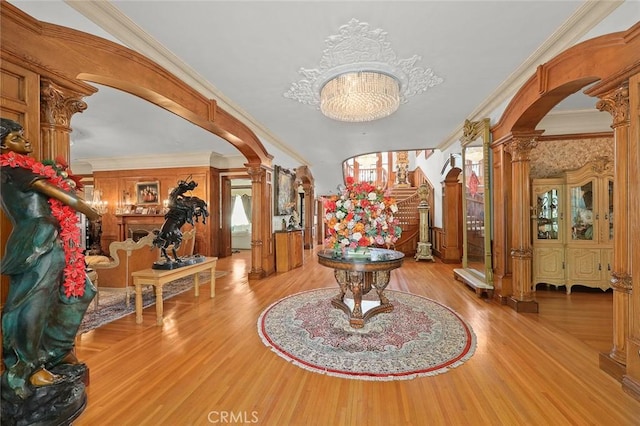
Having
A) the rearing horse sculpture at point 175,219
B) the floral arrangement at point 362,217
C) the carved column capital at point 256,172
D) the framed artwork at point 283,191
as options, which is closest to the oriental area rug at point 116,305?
the rearing horse sculpture at point 175,219

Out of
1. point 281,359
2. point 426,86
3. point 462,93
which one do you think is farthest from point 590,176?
point 281,359

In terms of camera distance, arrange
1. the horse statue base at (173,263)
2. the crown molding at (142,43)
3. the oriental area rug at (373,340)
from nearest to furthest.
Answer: the crown molding at (142,43), the oriental area rug at (373,340), the horse statue base at (173,263)

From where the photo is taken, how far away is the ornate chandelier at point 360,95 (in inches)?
119

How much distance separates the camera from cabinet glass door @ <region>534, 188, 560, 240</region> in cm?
464

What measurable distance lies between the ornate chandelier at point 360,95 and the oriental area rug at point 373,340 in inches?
105

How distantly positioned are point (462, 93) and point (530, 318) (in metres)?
3.22

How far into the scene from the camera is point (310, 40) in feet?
8.55

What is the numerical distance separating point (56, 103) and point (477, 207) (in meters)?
5.81

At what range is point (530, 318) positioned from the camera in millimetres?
3475

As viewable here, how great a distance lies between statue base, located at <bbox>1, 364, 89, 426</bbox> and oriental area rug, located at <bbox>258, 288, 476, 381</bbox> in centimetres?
159

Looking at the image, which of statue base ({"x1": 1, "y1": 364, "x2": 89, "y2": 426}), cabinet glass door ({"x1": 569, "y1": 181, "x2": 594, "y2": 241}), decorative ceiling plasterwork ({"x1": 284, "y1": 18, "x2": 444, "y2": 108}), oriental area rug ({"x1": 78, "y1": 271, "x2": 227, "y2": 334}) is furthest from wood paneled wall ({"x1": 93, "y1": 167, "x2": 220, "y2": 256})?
cabinet glass door ({"x1": 569, "y1": 181, "x2": 594, "y2": 241})

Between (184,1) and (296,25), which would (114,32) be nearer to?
(184,1)

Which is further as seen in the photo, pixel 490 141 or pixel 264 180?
pixel 264 180

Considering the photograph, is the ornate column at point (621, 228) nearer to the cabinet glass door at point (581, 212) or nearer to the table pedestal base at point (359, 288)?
the table pedestal base at point (359, 288)
